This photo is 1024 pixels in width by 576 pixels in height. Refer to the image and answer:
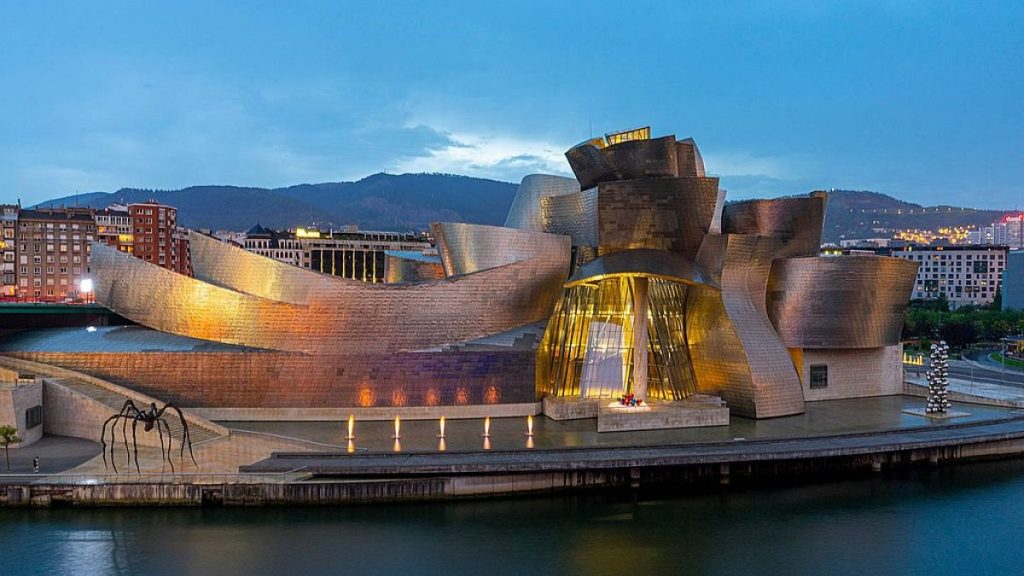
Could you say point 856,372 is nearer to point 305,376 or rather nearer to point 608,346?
point 608,346

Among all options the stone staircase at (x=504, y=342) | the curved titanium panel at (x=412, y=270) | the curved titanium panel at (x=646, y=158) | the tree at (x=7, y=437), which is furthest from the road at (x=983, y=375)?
the tree at (x=7, y=437)

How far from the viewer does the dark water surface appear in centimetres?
1666

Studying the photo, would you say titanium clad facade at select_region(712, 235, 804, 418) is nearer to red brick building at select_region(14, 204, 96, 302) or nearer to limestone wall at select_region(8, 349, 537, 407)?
limestone wall at select_region(8, 349, 537, 407)

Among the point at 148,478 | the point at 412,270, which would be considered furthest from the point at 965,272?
the point at 148,478

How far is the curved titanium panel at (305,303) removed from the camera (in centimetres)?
2725

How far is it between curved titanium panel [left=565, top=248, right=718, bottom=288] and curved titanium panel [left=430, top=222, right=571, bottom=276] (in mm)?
1622

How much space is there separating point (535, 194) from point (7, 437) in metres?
23.0

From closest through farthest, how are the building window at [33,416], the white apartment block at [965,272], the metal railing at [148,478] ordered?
the metal railing at [148,478] < the building window at [33,416] < the white apartment block at [965,272]

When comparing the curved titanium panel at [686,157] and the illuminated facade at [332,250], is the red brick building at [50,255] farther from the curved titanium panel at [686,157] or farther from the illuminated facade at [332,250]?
the curved titanium panel at [686,157]

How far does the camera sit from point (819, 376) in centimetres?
3306


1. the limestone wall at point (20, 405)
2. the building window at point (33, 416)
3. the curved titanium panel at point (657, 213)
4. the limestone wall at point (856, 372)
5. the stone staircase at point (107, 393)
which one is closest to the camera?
the limestone wall at point (20, 405)

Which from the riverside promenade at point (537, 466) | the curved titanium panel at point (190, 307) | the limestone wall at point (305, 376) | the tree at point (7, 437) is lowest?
the riverside promenade at point (537, 466)

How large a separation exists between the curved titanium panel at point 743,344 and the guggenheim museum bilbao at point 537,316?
7 centimetres

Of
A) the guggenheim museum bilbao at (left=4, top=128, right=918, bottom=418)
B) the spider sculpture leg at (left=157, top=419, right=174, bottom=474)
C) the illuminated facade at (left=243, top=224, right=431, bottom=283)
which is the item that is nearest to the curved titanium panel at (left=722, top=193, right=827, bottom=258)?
the guggenheim museum bilbao at (left=4, top=128, right=918, bottom=418)
